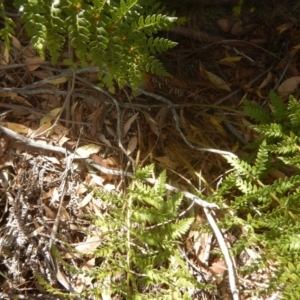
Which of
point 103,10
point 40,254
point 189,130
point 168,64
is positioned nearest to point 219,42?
point 168,64

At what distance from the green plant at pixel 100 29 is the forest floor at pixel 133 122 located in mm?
347

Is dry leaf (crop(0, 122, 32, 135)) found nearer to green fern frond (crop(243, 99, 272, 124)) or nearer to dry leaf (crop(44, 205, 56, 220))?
dry leaf (crop(44, 205, 56, 220))

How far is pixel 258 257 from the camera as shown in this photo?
1.87m

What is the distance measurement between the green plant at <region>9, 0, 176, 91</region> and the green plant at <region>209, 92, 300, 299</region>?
53 cm

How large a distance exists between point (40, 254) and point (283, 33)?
155 cm

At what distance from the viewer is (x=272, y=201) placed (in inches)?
77.2

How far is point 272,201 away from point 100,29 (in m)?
1.00

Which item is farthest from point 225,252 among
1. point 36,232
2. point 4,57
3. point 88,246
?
point 4,57

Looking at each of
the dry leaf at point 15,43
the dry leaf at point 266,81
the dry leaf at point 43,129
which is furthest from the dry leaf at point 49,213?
the dry leaf at point 266,81

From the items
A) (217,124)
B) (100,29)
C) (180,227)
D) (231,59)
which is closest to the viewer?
(100,29)

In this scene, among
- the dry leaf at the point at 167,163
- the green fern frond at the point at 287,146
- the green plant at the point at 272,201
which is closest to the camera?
the green plant at the point at 272,201

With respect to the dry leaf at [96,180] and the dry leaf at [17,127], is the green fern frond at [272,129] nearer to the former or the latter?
the dry leaf at [96,180]

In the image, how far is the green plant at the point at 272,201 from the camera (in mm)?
1747

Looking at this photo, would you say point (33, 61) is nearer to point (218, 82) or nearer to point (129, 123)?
point (129, 123)
